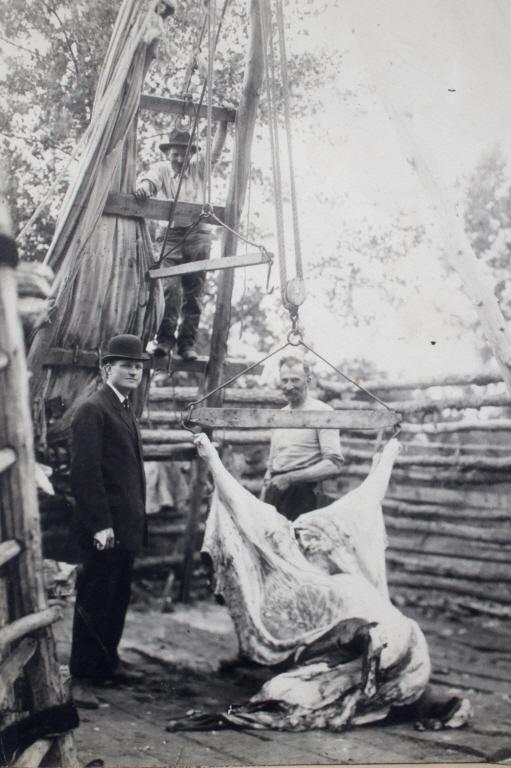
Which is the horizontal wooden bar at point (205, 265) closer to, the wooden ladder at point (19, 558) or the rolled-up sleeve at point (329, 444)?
the rolled-up sleeve at point (329, 444)

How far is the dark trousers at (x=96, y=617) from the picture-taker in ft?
10.3

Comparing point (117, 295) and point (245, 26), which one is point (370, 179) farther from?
point (117, 295)

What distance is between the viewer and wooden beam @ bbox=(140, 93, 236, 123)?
3.31 m

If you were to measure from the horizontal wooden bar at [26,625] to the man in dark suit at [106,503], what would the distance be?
2.75 ft

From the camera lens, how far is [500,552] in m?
4.49

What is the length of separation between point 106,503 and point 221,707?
2.98 ft

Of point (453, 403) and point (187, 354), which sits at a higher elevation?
point (187, 354)

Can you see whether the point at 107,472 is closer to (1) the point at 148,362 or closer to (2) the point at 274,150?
(1) the point at 148,362

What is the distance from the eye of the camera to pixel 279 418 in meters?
3.07

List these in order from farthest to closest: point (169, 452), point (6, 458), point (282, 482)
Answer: point (169, 452) → point (282, 482) → point (6, 458)

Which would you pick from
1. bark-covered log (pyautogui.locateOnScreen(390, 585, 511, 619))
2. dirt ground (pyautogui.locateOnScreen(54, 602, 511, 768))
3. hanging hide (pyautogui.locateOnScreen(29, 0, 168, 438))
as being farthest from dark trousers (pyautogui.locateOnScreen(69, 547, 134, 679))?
bark-covered log (pyautogui.locateOnScreen(390, 585, 511, 619))

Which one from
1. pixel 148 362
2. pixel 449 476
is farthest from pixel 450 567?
pixel 148 362

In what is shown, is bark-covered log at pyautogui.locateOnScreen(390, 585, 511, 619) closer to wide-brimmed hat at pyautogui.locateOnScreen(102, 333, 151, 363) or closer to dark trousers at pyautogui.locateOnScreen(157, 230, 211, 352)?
dark trousers at pyautogui.locateOnScreen(157, 230, 211, 352)

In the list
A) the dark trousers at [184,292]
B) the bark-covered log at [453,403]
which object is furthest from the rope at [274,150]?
the bark-covered log at [453,403]
